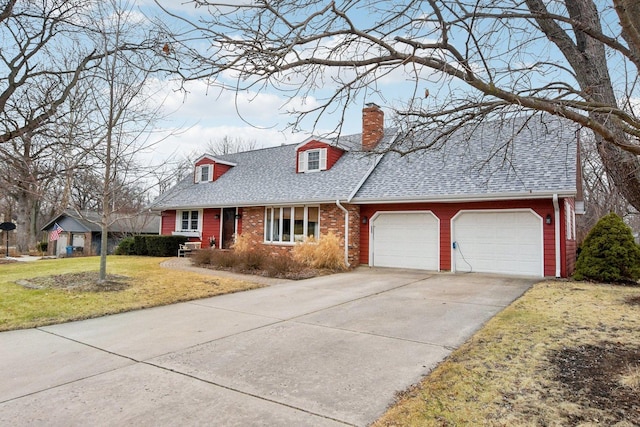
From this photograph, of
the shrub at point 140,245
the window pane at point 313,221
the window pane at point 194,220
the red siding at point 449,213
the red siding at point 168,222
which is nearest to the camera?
the red siding at point 449,213

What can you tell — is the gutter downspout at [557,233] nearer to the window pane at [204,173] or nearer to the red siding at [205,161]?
the red siding at [205,161]

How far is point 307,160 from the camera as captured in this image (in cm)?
1723

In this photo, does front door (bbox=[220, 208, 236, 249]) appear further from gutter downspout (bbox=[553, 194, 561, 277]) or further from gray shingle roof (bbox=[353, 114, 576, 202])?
gutter downspout (bbox=[553, 194, 561, 277])

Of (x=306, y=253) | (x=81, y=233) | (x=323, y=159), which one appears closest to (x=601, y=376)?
(x=306, y=253)

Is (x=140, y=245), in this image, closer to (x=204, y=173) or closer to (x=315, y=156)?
(x=204, y=173)

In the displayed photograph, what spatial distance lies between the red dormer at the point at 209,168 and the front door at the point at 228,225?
3.29m

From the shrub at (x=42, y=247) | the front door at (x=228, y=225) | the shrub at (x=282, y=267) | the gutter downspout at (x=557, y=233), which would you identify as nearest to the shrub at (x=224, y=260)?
the shrub at (x=282, y=267)

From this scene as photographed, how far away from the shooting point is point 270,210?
16469 mm

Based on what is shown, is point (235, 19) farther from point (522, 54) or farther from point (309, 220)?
point (309, 220)

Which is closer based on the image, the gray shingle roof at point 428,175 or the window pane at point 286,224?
the gray shingle roof at point 428,175

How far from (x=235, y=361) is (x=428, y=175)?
10.8 meters

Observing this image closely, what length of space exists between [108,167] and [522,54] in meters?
8.33

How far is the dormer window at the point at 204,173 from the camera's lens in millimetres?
20883

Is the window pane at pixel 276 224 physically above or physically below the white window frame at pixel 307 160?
below
